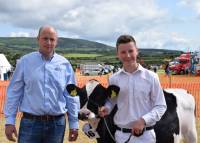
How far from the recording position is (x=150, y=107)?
4.11 meters

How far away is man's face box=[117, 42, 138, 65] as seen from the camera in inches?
158

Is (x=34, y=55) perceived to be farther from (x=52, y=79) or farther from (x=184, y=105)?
(x=184, y=105)

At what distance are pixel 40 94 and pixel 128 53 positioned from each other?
1.24m

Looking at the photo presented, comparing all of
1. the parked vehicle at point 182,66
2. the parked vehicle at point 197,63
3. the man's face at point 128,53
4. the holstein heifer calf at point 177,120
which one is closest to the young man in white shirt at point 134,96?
the man's face at point 128,53

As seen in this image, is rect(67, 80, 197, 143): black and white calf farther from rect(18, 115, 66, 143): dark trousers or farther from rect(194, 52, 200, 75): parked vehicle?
rect(194, 52, 200, 75): parked vehicle

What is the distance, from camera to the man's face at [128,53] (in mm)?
4008

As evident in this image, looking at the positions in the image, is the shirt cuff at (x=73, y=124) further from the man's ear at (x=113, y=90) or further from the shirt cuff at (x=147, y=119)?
the shirt cuff at (x=147, y=119)

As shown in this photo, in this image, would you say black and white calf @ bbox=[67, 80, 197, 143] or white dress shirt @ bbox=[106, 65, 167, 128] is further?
black and white calf @ bbox=[67, 80, 197, 143]

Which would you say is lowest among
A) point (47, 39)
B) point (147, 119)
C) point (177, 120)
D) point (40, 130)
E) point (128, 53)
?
point (177, 120)

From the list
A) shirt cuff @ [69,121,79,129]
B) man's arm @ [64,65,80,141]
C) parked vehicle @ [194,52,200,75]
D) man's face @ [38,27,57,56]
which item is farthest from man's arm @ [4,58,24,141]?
parked vehicle @ [194,52,200,75]

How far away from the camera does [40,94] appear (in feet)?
15.5

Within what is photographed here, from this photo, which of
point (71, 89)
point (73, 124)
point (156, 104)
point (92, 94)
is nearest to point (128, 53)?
point (156, 104)

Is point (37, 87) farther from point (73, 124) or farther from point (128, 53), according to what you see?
point (128, 53)

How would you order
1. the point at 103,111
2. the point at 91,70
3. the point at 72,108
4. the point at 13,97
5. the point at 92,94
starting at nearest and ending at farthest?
the point at 103,111 < the point at 92,94 < the point at 13,97 < the point at 72,108 < the point at 91,70
